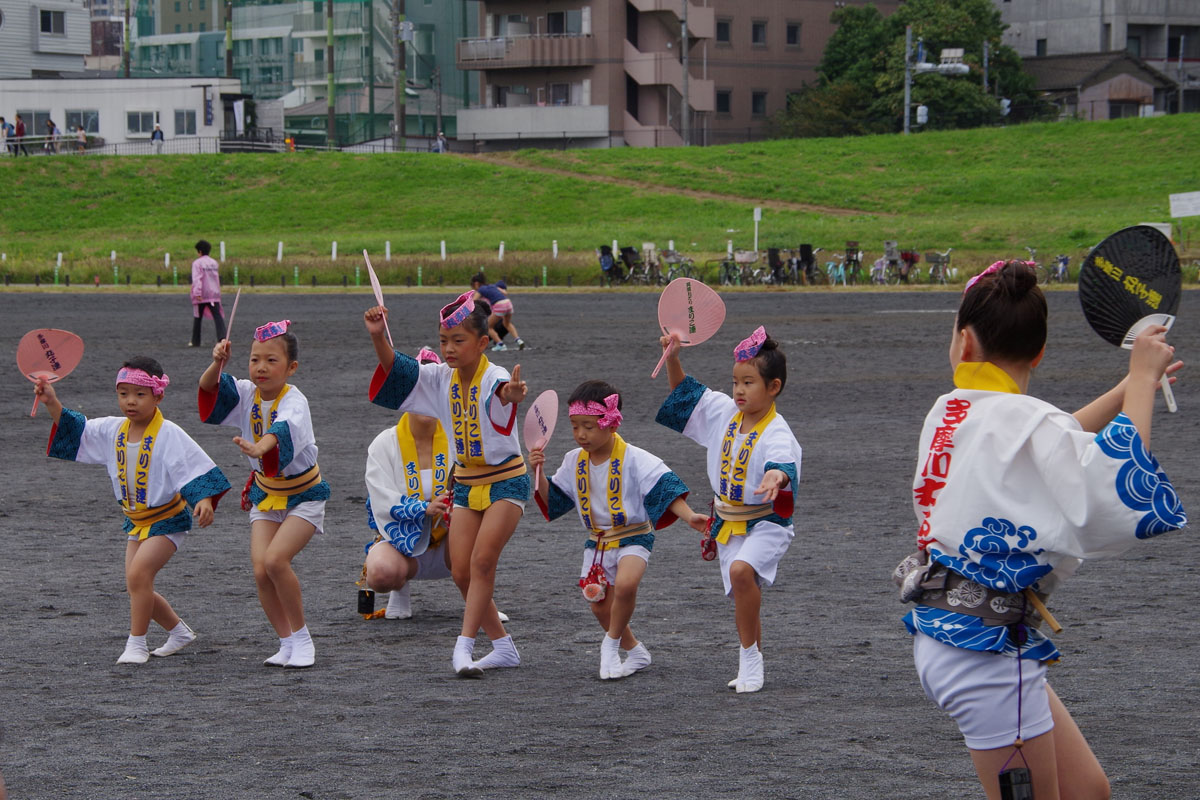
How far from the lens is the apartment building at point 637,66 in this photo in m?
66.6

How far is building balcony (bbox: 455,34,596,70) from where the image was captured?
66.6 meters

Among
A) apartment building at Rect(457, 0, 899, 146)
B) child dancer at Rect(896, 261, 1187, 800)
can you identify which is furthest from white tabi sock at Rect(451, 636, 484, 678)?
apartment building at Rect(457, 0, 899, 146)

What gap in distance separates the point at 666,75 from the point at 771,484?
63530 mm

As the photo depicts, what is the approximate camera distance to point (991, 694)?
3.15 metres

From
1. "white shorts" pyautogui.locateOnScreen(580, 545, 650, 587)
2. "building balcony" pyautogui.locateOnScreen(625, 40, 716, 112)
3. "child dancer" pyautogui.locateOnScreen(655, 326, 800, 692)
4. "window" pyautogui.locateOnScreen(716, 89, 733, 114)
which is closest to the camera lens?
"child dancer" pyautogui.locateOnScreen(655, 326, 800, 692)

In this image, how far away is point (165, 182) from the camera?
199 ft

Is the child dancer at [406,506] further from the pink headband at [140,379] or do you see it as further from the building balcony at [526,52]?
the building balcony at [526,52]

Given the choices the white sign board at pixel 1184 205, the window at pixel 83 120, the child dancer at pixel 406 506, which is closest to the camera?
the child dancer at pixel 406 506

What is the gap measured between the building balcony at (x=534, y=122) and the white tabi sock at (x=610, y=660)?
6302cm

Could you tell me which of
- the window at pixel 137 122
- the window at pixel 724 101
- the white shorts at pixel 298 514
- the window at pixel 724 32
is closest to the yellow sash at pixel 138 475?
the white shorts at pixel 298 514

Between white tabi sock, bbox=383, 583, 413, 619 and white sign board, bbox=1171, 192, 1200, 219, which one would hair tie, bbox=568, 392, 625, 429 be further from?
white sign board, bbox=1171, 192, 1200, 219

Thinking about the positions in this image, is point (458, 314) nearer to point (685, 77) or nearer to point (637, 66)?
point (685, 77)

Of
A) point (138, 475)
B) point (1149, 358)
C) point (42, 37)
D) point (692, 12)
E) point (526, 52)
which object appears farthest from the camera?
point (42, 37)

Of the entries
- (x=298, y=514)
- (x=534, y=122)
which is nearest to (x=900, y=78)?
(x=534, y=122)
